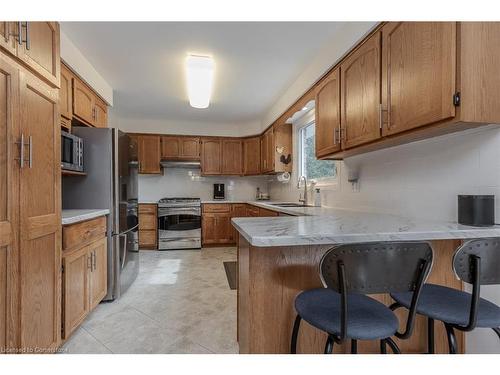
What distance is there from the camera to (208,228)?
484cm

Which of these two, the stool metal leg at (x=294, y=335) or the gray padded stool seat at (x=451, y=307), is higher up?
the gray padded stool seat at (x=451, y=307)

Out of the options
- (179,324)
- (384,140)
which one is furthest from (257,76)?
(179,324)

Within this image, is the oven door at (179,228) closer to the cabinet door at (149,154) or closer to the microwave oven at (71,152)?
the cabinet door at (149,154)

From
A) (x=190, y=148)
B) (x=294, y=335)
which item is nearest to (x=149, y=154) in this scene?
(x=190, y=148)

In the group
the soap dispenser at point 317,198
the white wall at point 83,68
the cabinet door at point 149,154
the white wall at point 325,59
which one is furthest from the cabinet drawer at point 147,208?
the soap dispenser at point 317,198

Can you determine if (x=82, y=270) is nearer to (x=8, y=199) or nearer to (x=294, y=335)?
(x=8, y=199)

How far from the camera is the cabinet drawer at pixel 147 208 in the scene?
4.68 m

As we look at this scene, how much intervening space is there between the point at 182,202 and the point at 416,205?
3.77m

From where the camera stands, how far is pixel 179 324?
206cm

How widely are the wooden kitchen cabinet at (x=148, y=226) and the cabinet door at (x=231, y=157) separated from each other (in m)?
1.52

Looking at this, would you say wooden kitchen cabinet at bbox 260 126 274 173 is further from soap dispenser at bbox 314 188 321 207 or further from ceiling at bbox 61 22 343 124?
soap dispenser at bbox 314 188 321 207

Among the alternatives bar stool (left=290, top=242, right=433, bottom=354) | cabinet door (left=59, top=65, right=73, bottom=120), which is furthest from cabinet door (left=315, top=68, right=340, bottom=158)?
cabinet door (left=59, top=65, right=73, bottom=120)

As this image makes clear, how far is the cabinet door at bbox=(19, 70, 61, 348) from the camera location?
4.31 ft

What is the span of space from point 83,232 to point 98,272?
1.60 feet
